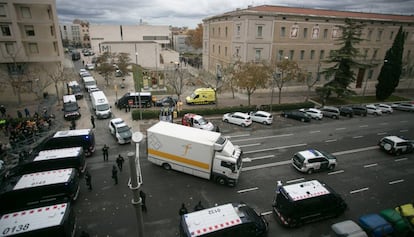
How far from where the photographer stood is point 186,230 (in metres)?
9.88

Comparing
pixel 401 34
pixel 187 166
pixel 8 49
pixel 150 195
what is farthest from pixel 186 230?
pixel 401 34

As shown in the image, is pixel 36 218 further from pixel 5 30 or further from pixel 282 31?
pixel 282 31

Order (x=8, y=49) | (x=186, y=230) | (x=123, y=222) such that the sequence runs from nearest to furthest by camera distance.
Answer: (x=186, y=230)
(x=123, y=222)
(x=8, y=49)

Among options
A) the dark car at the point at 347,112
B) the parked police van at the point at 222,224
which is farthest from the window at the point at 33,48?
the dark car at the point at 347,112

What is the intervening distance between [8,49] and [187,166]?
102ft

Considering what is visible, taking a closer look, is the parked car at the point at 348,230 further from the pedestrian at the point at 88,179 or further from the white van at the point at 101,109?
the white van at the point at 101,109

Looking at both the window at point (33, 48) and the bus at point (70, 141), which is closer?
the bus at point (70, 141)

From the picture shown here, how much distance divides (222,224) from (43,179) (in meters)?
10.8

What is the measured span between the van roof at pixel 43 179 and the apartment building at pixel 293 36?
3232 centimetres

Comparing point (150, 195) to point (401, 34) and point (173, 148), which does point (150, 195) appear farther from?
point (401, 34)

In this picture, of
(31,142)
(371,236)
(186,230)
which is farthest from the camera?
(31,142)

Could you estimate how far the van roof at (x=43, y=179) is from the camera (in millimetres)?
12891

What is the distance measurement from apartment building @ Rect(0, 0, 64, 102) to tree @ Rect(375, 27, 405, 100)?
52.0 metres

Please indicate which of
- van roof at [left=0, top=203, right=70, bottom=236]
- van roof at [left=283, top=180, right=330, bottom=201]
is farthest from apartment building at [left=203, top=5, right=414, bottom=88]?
van roof at [left=0, top=203, right=70, bottom=236]
